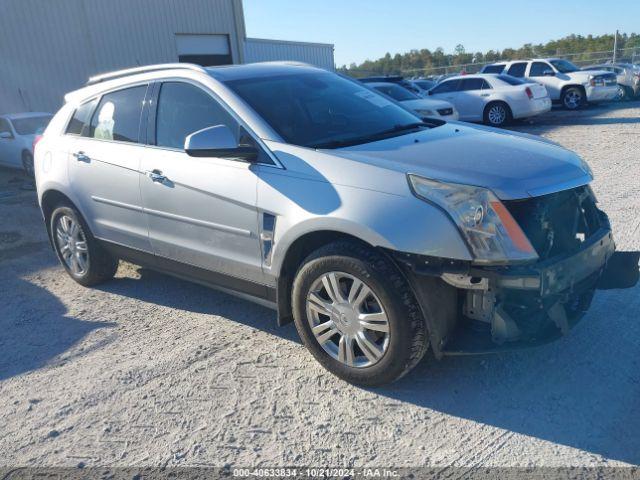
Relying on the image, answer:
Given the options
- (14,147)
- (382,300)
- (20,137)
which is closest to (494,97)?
(20,137)

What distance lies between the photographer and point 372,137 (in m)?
3.92

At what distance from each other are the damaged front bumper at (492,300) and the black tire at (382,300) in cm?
9

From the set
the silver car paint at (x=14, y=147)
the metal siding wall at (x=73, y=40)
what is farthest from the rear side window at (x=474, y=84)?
the silver car paint at (x=14, y=147)

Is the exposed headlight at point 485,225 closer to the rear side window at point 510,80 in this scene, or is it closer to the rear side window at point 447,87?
the rear side window at point 510,80

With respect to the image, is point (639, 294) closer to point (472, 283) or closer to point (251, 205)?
point (472, 283)

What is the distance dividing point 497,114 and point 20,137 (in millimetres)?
12356

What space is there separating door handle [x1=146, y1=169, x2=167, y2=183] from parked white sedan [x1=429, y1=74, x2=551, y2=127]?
Result: 1391 centimetres

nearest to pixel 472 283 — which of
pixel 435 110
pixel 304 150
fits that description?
pixel 304 150

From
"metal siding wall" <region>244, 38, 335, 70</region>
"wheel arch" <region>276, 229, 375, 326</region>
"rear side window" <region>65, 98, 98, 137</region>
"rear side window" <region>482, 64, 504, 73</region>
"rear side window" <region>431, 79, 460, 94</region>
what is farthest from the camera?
"metal siding wall" <region>244, 38, 335, 70</region>

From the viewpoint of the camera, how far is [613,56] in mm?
32125

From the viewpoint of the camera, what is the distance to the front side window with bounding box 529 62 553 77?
19.8 m

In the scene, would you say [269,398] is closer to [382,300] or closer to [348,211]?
[382,300]

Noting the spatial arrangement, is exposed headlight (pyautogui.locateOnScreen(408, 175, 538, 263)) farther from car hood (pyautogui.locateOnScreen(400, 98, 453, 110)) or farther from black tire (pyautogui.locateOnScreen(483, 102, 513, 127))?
black tire (pyautogui.locateOnScreen(483, 102, 513, 127))

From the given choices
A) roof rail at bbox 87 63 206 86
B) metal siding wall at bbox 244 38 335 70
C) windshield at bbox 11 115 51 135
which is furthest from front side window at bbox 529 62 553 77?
roof rail at bbox 87 63 206 86
